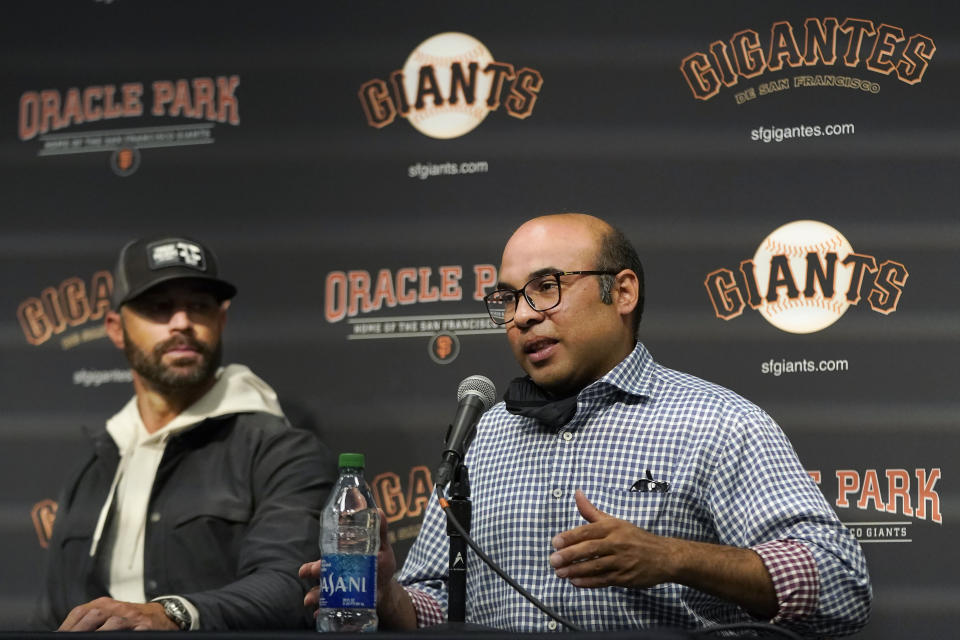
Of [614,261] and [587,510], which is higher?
[614,261]

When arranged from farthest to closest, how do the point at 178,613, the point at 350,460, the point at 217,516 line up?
the point at 217,516 < the point at 178,613 < the point at 350,460

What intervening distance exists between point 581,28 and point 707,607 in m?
1.80

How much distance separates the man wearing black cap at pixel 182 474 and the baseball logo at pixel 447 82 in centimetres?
81

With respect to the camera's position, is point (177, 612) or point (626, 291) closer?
Answer: point (177, 612)

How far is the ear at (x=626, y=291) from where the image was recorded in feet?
8.41

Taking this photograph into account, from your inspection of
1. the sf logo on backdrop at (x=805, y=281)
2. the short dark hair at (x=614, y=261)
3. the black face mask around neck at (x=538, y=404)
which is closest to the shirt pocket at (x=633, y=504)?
the black face mask around neck at (x=538, y=404)

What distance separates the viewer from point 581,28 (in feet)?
10.7

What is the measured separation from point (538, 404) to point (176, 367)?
47.3 inches

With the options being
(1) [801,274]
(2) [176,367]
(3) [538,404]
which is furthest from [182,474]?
(1) [801,274]

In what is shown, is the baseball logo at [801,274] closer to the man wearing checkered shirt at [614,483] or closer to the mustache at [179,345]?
the man wearing checkered shirt at [614,483]

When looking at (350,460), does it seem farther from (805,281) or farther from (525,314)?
(805,281)

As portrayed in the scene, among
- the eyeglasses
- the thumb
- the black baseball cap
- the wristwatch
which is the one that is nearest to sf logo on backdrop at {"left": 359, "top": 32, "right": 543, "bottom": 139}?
the black baseball cap

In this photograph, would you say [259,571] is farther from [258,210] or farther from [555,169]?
[555,169]

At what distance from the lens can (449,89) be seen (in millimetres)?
3334
